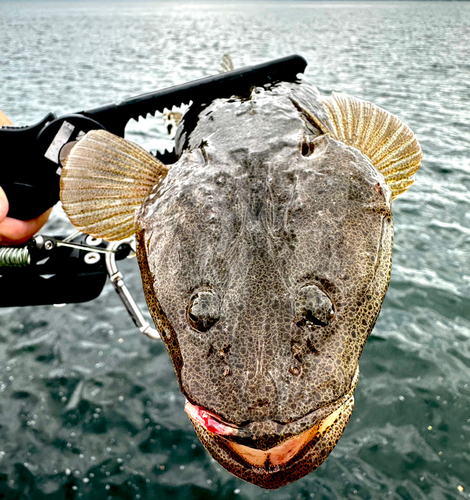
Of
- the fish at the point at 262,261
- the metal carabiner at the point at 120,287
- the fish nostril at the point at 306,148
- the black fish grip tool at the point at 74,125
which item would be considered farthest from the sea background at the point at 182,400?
the fish nostril at the point at 306,148

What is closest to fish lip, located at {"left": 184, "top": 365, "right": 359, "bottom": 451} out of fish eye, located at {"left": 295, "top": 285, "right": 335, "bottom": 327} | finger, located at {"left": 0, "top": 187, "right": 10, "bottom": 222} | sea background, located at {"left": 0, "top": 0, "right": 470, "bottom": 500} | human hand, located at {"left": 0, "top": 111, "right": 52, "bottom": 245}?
fish eye, located at {"left": 295, "top": 285, "right": 335, "bottom": 327}

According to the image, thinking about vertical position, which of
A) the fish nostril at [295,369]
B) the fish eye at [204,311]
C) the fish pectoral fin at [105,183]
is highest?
the fish pectoral fin at [105,183]

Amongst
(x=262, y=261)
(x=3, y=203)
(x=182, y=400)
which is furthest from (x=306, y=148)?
(x=182, y=400)

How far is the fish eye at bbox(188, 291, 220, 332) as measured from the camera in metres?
1.39

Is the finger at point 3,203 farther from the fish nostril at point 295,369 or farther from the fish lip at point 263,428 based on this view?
the fish nostril at point 295,369

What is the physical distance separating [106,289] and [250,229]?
248 inches

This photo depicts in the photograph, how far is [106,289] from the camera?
7258 mm

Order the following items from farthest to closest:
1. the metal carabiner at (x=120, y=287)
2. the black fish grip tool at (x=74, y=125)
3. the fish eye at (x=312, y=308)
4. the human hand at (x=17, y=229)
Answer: the metal carabiner at (x=120, y=287) → the human hand at (x=17, y=229) → the black fish grip tool at (x=74, y=125) → the fish eye at (x=312, y=308)

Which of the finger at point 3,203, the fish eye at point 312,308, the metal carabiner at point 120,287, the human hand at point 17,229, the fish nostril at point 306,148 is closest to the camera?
the fish eye at point 312,308

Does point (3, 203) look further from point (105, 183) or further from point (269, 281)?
point (269, 281)

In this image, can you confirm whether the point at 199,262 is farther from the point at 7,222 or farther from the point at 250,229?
the point at 7,222

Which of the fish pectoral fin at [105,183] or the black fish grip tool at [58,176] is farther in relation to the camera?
the black fish grip tool at [58,176]

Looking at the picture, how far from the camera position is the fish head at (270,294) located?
1.30m

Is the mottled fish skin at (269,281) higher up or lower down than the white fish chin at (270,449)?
higher up
